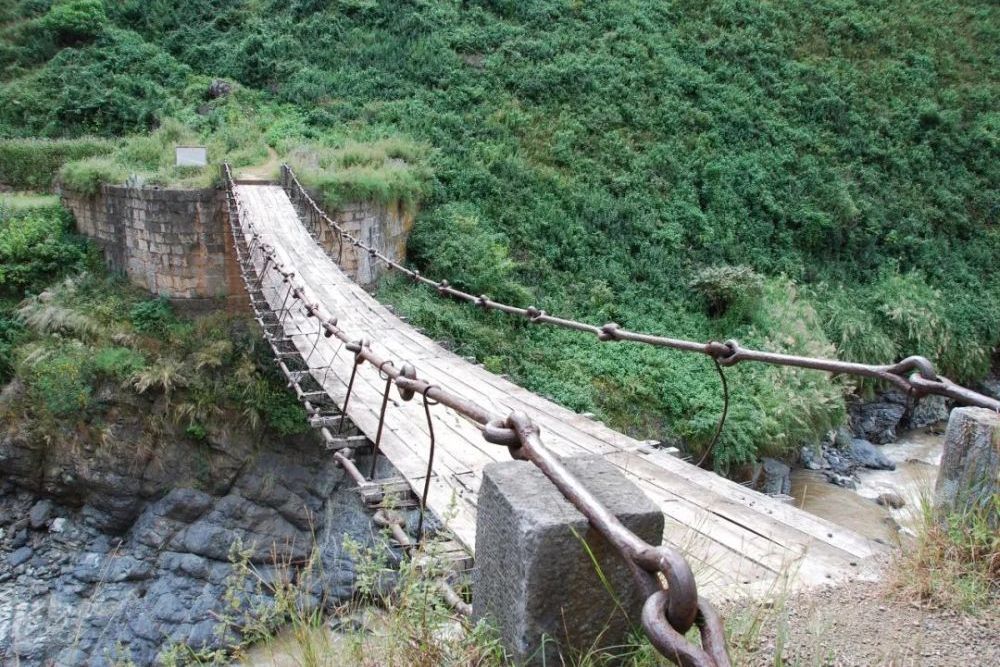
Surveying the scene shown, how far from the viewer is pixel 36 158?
1223cm

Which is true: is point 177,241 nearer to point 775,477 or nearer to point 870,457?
point 775,477

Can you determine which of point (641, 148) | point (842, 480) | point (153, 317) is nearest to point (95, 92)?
point (153, 317)

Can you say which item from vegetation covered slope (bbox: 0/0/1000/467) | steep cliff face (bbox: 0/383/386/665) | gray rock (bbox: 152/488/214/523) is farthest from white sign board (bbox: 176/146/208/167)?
gray rock (bbox: 152/488/214/523)

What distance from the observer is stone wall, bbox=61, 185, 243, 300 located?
9.36m

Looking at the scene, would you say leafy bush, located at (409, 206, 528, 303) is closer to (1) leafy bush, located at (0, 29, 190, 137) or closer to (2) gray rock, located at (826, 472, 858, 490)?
(2) gray rock, located at (826, 472, 858, 490)

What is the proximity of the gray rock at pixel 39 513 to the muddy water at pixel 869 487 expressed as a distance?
28.9 feet

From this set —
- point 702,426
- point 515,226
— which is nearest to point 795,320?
point 702,426

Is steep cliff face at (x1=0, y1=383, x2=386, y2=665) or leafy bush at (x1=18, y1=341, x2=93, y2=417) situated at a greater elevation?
leafy bush at (x1=18, y1=341, x2=93, y2=417)

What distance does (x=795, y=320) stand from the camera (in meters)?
12.4

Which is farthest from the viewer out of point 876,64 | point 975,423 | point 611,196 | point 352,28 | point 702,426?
point 876,64

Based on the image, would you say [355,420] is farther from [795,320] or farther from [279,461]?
[795,320]

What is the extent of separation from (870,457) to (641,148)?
23.8 feet

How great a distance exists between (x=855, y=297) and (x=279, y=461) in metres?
10.8

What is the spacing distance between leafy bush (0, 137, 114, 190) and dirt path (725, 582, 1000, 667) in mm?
13184
